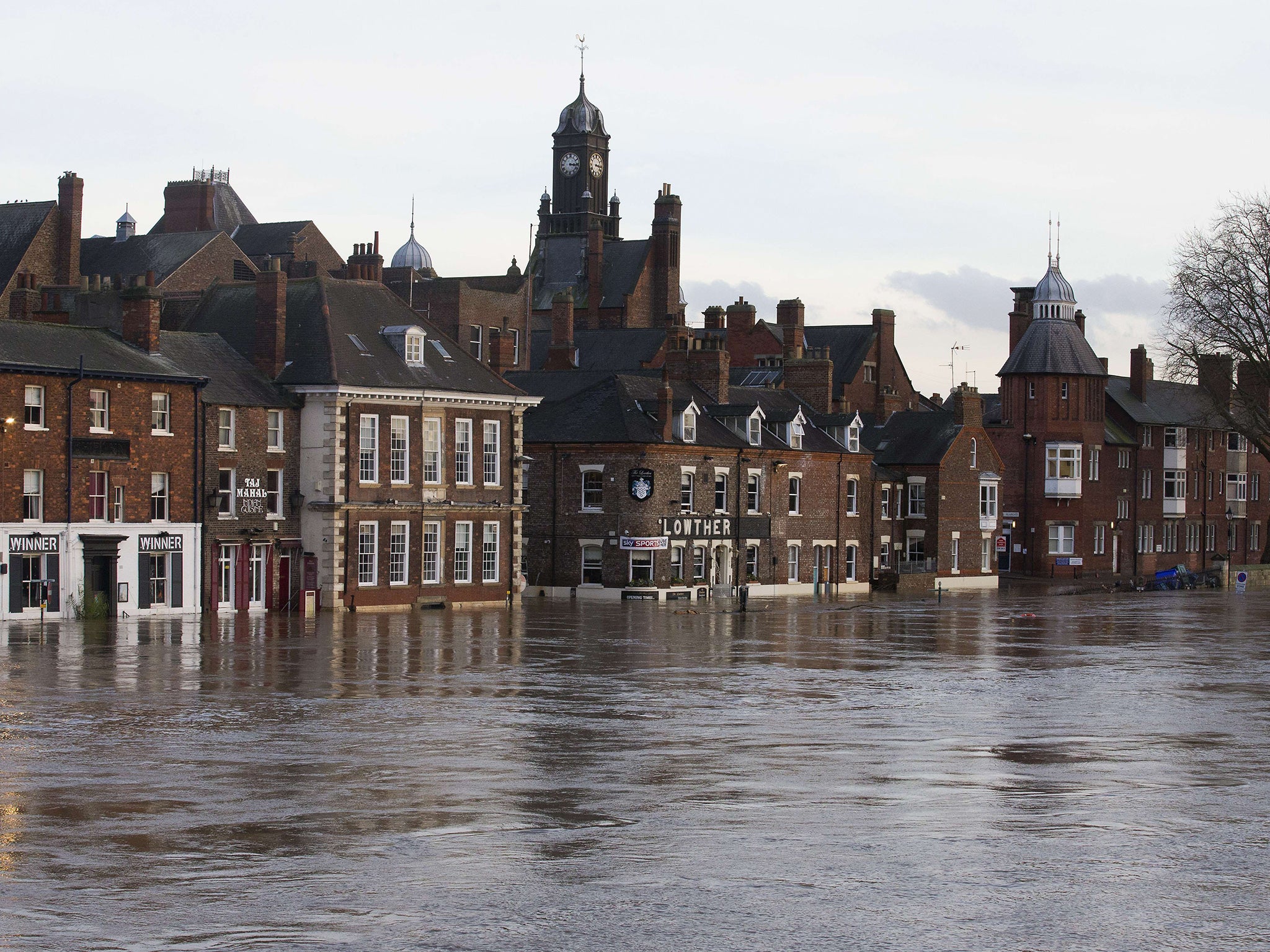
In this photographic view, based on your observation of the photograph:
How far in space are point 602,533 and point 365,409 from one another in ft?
45.2

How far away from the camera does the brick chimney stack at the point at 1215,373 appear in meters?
88.1

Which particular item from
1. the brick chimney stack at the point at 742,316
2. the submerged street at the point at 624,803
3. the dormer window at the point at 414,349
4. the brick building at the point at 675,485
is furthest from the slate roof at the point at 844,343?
the submerged street at the point at 624,803

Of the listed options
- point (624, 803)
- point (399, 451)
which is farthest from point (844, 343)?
point (624, 803)

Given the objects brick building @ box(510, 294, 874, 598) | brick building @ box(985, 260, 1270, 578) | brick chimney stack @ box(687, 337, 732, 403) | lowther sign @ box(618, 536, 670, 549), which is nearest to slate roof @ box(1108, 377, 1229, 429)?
brick building @ box(985, 260, 1270, 578)

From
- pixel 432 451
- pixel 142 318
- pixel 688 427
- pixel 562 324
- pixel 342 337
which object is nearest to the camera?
pixel 142 318

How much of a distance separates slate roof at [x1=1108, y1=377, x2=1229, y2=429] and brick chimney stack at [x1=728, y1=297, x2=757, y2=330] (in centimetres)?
2188

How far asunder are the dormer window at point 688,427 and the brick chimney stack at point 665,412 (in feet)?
1.52

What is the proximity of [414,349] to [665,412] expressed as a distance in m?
12.2

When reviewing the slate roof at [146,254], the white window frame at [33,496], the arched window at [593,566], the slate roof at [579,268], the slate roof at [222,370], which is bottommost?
the arched window at [593,566]

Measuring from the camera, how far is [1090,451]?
100812 millimetres

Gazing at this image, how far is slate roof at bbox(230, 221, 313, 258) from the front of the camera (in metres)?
99.2

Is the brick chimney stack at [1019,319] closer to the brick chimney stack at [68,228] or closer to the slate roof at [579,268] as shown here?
the slate roof at [579,268]

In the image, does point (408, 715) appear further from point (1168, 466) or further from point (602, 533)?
point (1168, 466)

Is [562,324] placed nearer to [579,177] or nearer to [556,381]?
[556,381]
